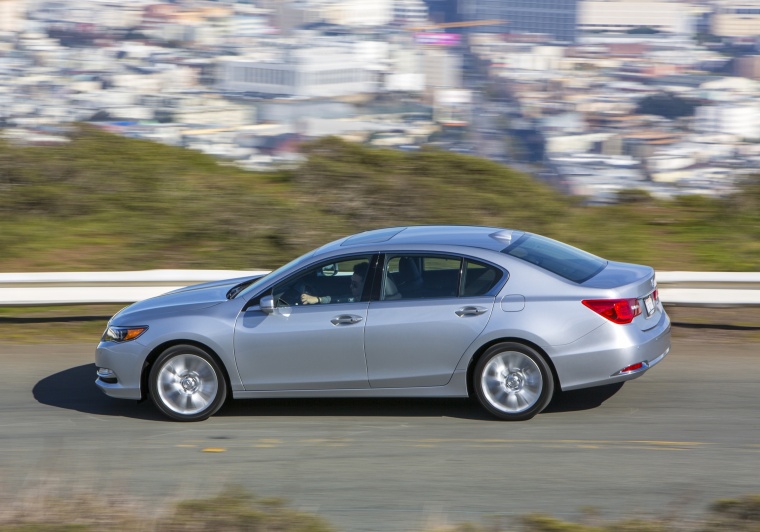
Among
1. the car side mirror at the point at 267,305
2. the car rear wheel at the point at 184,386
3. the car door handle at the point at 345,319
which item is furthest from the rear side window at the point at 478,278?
the car rear wheel at the point at 184,386

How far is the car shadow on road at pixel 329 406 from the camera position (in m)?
8.04

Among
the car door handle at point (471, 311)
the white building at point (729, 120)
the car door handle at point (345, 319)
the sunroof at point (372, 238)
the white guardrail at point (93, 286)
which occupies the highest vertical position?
the white building at point (729, 120)

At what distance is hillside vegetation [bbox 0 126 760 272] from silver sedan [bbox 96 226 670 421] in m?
5.67

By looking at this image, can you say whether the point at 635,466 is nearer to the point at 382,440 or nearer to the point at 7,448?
the point at 382,440

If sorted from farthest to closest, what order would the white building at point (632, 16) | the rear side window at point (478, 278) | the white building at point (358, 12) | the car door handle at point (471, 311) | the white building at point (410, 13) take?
the white building at point (358, 12), the white building at point (410, 13), the white building at point (632, 16), the rear side window at point (478, 278), the car door handle at point (471, 311)

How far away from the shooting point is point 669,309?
10.7 meters

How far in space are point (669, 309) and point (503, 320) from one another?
3.84m

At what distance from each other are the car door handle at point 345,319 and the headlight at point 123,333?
61.7 inches

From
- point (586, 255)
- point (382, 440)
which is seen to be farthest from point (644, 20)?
point (382, 440)

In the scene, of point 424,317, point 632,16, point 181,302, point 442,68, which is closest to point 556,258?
point 424,317

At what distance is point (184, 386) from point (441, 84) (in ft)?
37.7

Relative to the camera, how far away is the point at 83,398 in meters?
8.83

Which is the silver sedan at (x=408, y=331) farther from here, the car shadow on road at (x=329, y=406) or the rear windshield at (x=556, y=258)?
the car shadow on road at (x=329, y=406)

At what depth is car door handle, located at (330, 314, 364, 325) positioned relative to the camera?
7660mm
